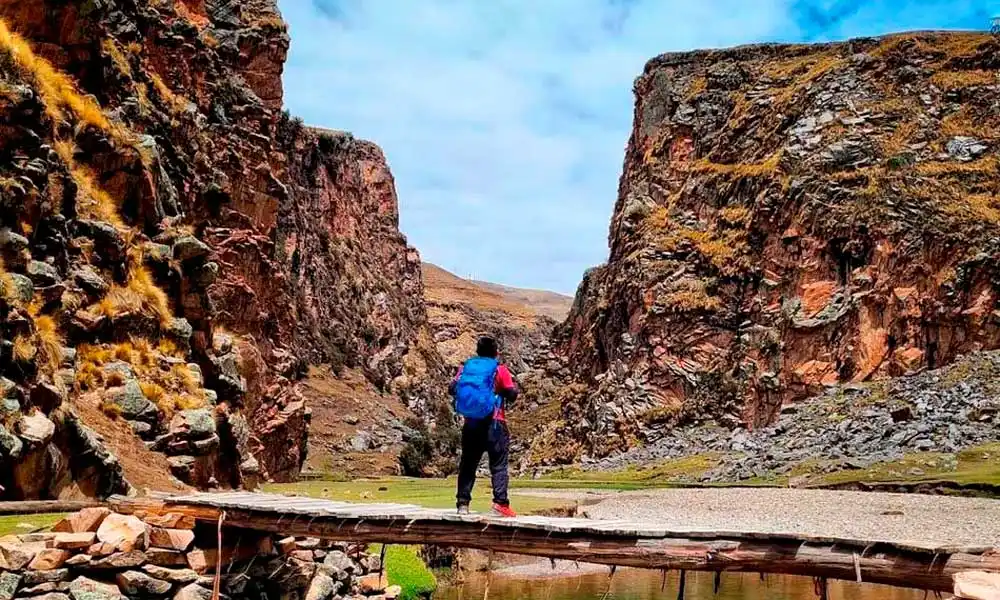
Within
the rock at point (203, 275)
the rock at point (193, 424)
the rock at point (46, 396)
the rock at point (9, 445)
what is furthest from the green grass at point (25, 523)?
the rock at point (203, 275)

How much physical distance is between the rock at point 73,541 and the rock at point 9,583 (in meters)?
0.69

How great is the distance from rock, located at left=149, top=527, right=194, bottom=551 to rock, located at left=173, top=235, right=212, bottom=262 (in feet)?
49.3

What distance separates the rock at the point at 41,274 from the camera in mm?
19734

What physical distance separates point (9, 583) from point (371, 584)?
7.45m

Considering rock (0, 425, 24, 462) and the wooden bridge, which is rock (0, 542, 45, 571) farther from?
rock (0, 425, 24, 462)

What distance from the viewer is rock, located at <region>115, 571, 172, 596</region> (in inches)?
510

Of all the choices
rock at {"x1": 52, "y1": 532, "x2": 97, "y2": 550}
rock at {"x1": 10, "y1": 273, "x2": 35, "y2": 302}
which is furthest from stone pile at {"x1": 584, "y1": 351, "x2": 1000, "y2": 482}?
rock at {"x1": 52, "y1": 532, "x2": 97, "y2": 550}

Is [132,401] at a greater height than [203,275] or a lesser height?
lesser

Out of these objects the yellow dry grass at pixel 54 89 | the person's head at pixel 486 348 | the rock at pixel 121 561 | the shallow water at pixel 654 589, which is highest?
the yellow dry grass at pixel 54 89

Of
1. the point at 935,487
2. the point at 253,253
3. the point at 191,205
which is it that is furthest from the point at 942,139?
the point at 191,205

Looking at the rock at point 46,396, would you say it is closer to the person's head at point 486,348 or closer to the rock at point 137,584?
the rock at point 137,584

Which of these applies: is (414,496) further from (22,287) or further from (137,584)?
(137,584)

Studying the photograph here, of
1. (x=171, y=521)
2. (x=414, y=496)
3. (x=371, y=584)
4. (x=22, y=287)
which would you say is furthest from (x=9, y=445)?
(x=414, y=496)

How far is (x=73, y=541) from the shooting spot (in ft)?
42.1
